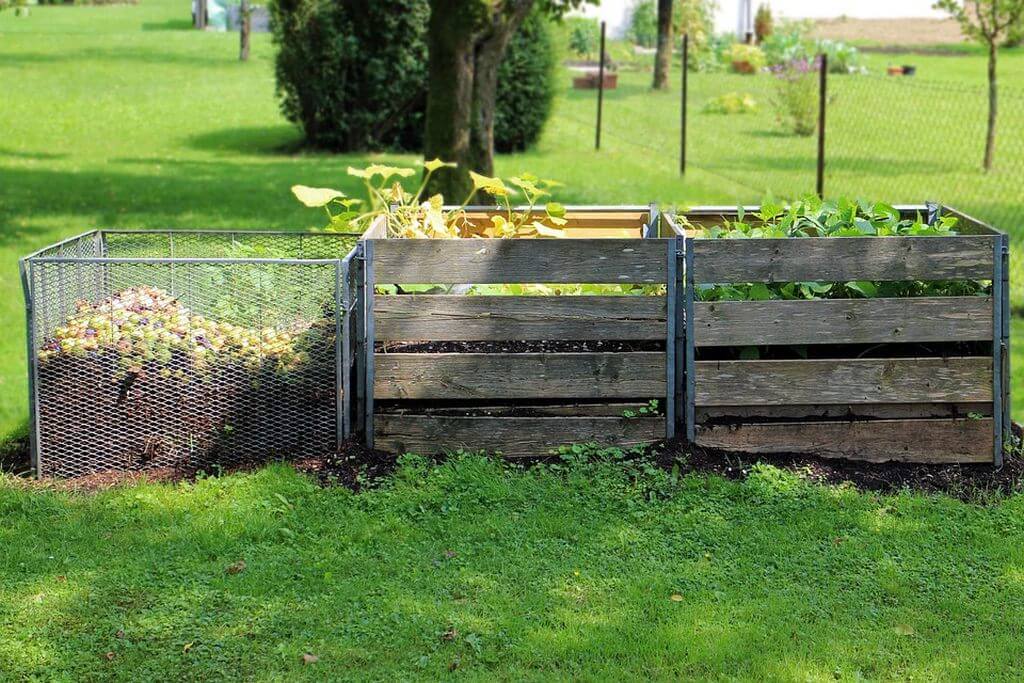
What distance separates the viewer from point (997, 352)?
19.0 ft

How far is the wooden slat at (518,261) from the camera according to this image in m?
5.70

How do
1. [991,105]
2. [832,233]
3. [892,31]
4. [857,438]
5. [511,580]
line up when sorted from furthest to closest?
[892,31], [991,105], [832,233], [857,438], [511,580]

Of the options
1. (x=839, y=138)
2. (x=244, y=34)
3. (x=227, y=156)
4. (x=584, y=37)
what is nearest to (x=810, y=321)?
(x=227, y=156)

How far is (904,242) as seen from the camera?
5707 mm

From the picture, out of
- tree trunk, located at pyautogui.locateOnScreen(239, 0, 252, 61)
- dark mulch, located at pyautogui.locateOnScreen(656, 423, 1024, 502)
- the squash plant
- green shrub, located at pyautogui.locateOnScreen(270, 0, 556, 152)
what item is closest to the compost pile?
the squash plant

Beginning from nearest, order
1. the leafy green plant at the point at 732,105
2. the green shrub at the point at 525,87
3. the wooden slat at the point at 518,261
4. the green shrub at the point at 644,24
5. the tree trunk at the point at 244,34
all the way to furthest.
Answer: the wooden slat at the point at 518,261 < the green shrub at the point at 525,87 < the leafy green plant at the point at 732,105 < the tree trunk at the point at 244,34 < the green shrub at the point at 644,24

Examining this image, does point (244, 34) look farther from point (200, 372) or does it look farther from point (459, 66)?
point (200, 372)

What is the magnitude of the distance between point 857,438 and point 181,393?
9.67ft

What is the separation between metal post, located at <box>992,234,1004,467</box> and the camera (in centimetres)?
575

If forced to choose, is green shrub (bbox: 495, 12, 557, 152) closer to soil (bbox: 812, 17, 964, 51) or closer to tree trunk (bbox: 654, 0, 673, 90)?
tree trunk (bbox: 654, 0, 673, 90)

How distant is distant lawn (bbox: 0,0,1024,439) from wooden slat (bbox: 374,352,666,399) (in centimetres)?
215

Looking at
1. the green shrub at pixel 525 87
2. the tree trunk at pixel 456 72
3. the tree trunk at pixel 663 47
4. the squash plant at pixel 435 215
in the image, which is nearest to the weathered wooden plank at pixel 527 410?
the squash plant at pixel 435 215

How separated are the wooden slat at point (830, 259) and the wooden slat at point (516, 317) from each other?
0.31 metres

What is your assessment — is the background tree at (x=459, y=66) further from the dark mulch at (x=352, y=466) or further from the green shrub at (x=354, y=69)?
the dark mulch at (x=352, y=466)
